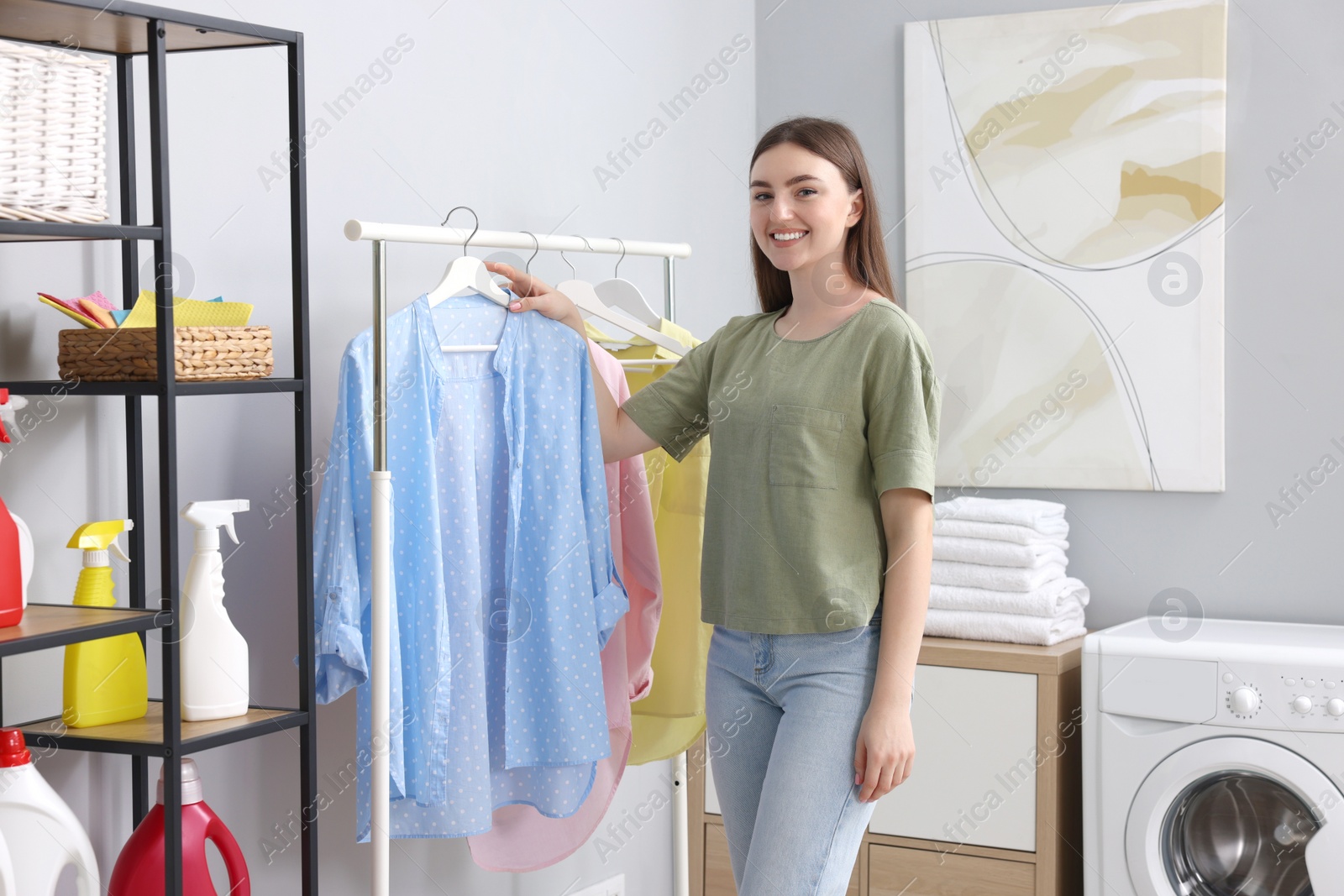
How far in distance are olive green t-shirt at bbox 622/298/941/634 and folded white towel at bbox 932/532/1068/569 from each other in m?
1.10

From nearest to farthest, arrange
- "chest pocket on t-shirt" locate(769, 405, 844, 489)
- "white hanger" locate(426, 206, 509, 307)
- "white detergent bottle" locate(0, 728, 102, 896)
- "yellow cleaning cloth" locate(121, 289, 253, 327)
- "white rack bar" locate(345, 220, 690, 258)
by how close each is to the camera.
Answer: "white detergent bottle" locate(0, 728, 102, 896)
"yellow cleaning cloth" locate(121, 289, 253, 327)
"chest pocket on t-shirt" locate(769, 405, 844, 489)
"white rack bar" locate(345, 220, 690, 258)
"white hanger" locate(426, 206, 509, 307)

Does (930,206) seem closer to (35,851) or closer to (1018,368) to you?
(1018,368)

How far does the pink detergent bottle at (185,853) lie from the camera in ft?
4.83

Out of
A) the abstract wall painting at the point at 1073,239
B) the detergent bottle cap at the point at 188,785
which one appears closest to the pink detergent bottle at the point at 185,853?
the detergent bottle cap at the point at 188,785

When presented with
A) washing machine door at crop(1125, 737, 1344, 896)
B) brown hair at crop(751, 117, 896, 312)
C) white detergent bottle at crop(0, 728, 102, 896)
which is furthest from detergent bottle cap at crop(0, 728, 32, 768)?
washing machine door at crop(1125, 737, 1344, 896)

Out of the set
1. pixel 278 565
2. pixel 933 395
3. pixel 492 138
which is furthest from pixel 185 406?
pixel 933 395

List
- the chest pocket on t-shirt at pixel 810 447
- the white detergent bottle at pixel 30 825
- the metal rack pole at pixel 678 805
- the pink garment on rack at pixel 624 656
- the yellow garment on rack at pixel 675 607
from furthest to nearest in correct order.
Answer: the metal rack pole at pixel 678 805 < the yellow garment on rack at pixel 675 607 < the pink garment on rack at pixel 624 656 < the chest pocket on t-shirt at pixel 810 447 < the white detergent bottle at pixel 30 825

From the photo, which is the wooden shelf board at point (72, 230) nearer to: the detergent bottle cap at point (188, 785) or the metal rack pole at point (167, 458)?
the metal rack pole at point (167, 458)

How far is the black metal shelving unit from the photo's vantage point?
1351 millimetres

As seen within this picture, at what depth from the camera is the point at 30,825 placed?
1.39m

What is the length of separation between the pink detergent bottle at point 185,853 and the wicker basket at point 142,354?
17.9 inches

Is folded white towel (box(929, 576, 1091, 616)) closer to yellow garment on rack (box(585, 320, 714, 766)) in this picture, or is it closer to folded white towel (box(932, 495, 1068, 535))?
folded white towel (box(932, 495, 1068, 535))

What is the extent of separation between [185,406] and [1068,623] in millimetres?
1834

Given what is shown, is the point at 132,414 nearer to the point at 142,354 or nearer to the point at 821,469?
the point at 142,354
